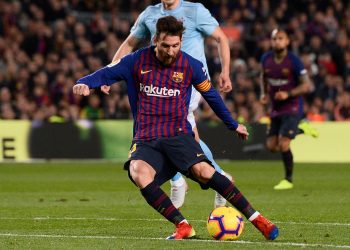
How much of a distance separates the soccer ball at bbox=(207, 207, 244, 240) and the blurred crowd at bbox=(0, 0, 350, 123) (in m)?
14.1

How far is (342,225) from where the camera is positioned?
10633 millimetres

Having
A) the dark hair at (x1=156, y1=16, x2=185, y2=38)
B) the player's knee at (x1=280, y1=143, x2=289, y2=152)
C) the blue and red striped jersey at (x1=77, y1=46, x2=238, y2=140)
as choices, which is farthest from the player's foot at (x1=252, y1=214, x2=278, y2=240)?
the player's knee at (x1=280, y1=143, x2=289, y2=152)

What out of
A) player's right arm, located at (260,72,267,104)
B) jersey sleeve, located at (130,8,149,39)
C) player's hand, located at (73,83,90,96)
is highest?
jersey sleeve, located at (130,8,149,39)

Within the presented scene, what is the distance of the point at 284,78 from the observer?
16594mm

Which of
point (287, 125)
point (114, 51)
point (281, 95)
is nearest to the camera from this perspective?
point (281, 95)

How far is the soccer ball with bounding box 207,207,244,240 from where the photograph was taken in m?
9.32

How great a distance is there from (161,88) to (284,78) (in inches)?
285

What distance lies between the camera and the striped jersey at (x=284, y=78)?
16516 mm

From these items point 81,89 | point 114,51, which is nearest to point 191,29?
point 81,89

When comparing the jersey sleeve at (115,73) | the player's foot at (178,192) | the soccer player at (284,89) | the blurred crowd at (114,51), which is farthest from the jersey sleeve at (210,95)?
the blurred crowd at (114,51)

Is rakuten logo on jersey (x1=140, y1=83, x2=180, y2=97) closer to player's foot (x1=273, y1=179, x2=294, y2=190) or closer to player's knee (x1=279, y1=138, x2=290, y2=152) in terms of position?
player's foot (x1=273, y1=179, x2=294, y2=190)

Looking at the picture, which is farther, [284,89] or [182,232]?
[284,89]

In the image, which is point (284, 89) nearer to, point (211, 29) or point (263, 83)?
point (263, 83)

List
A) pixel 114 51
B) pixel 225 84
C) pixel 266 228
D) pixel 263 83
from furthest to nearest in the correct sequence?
pixel 114 51 < pixel 263 83 < pixel 225 84 < pixel 266 228
